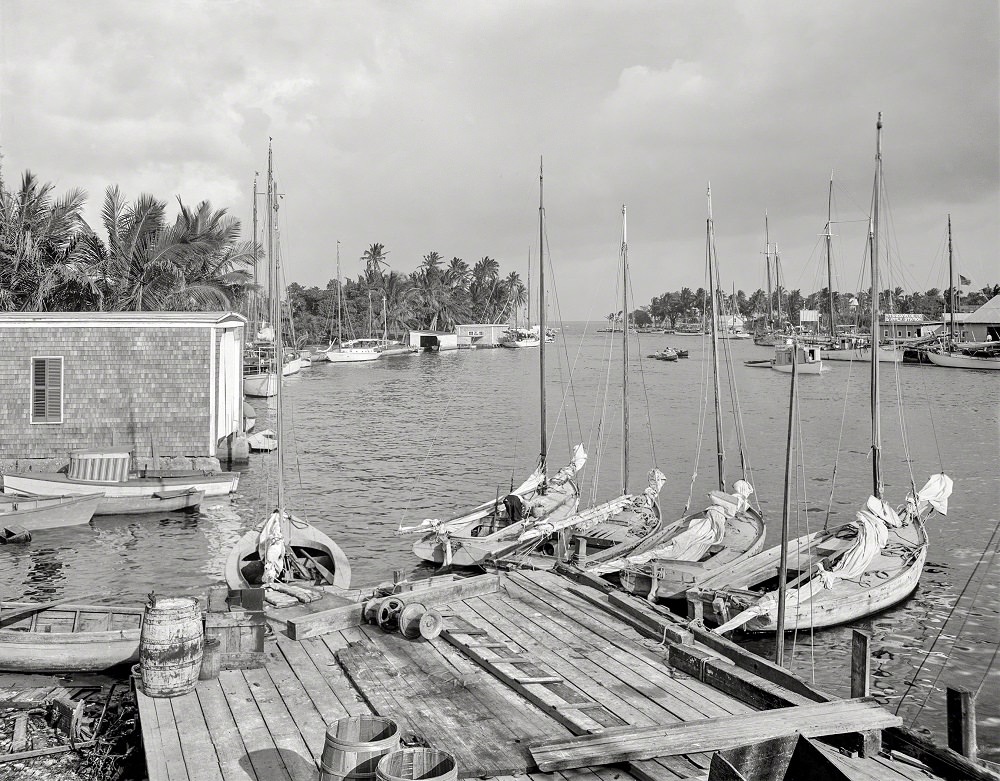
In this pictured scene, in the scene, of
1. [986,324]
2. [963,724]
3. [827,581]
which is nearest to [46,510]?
[827,581]

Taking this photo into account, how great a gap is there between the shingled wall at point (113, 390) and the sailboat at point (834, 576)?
1873cm

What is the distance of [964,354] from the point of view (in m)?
86.2

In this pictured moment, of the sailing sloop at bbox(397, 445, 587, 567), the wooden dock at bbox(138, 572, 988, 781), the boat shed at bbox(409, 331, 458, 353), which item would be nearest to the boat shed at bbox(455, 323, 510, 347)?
the boat shed at bbox(409, 331, 458, 353)

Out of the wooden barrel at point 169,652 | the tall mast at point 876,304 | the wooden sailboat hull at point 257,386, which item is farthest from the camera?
the wooden sailboat hull at point 257,386

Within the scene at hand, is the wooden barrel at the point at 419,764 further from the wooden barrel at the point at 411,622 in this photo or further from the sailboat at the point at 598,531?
the sailboat at the point at 598,531

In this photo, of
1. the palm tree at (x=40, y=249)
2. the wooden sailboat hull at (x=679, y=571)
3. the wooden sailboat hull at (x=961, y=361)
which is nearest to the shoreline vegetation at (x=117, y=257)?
the palm tree at (x=40, y=249)

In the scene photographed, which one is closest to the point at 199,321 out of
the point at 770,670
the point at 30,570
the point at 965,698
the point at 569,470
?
the point at 30,570

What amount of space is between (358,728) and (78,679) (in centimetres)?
819

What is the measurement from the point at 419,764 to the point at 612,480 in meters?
29.7

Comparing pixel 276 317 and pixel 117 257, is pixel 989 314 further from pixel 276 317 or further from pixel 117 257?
pixel 276 317

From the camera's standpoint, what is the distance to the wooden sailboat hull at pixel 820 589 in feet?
54.1

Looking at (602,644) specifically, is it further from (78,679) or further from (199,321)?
(199,321)

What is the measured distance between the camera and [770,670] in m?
9.86

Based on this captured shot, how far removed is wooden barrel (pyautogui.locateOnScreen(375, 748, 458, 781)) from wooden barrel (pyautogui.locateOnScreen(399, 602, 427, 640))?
4.04 meters
